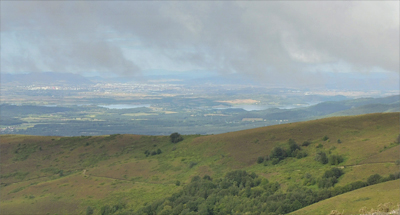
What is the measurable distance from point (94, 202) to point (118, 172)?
41.1 feet

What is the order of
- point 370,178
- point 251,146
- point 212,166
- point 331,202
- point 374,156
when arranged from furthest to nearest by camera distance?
point 251,146
point 212,166
point 374,156
point 370,178
point 331,202

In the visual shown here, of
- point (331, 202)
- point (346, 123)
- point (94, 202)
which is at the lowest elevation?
point (94, 202)

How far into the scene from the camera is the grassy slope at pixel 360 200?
70.3ft

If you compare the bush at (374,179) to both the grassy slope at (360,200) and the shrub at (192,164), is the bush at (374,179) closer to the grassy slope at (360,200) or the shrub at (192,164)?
the grassy slope at (360,200)

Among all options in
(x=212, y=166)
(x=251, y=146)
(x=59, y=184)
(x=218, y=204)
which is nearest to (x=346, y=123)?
(x=251, y=146)

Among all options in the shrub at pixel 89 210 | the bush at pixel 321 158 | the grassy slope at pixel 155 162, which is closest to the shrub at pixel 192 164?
the grassy slope at pixel 155 162

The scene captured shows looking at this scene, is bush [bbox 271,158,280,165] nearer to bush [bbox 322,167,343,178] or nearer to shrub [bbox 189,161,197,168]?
bush [bbox 322,167,343,178]

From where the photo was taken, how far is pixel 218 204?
103ft

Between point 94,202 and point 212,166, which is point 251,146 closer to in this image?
point 212,166

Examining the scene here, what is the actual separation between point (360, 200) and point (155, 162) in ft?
131

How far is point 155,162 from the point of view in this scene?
58.1 m

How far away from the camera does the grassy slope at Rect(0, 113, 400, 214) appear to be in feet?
132

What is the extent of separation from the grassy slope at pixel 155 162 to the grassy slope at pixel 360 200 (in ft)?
18.6

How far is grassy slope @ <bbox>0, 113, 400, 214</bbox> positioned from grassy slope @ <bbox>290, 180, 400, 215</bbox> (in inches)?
224
